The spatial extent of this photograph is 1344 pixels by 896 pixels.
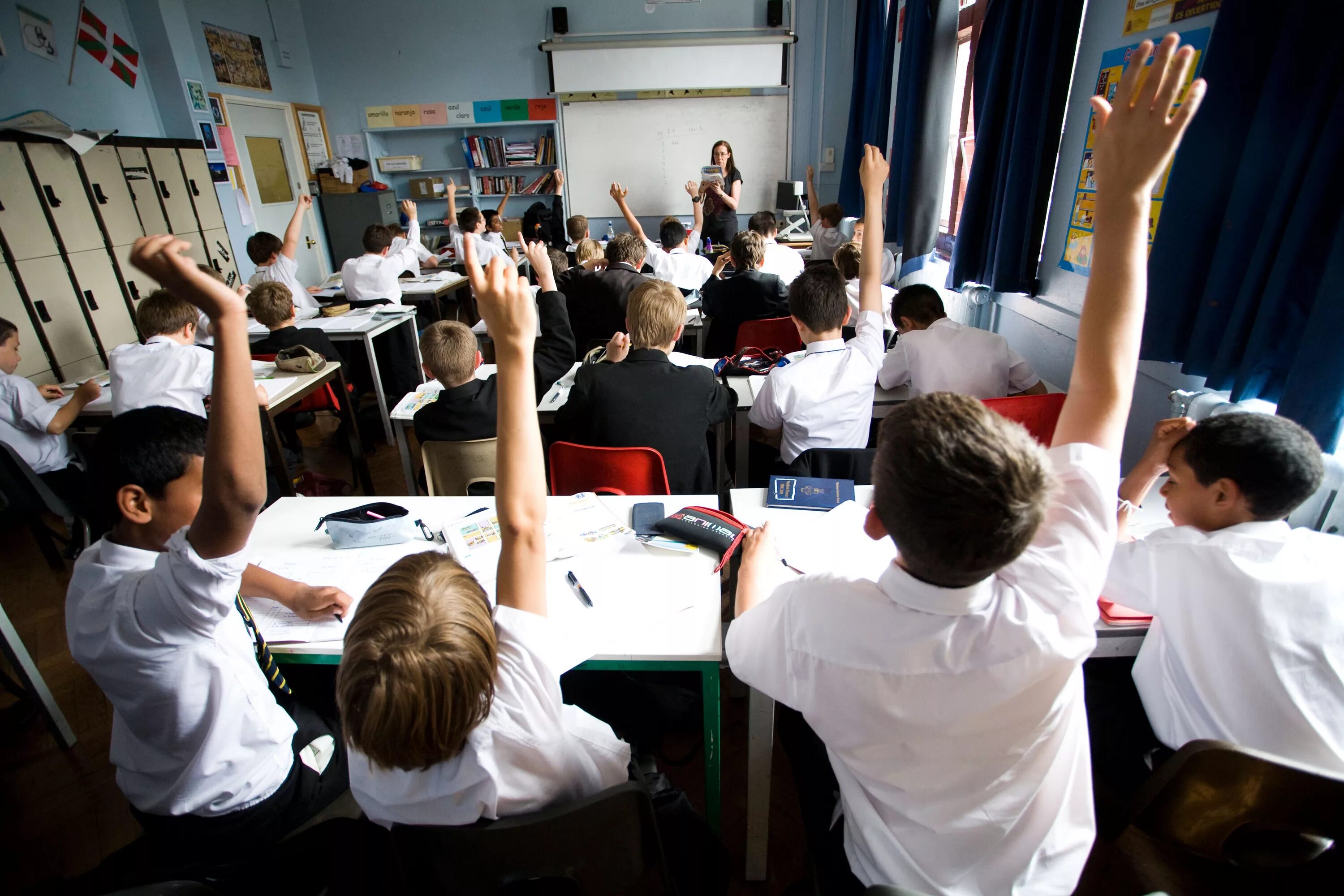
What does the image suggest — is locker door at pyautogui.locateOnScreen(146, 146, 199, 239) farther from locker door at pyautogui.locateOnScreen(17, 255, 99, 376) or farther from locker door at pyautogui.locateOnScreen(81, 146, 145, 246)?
locker door at pyautogui.locateOnScreen(17, 255, 99, 376)

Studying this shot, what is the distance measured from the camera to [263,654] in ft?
4.27

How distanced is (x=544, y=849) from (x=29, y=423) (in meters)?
3.14

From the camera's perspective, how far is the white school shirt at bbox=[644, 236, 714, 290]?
183 inches

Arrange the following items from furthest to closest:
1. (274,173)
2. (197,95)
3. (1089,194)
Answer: (274,173), (197,95), (1089,194)

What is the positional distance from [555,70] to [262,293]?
4550 mm

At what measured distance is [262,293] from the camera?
144 inches

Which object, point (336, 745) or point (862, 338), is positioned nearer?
point (336, 745)

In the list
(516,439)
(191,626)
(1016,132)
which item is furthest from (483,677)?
(1016,132)

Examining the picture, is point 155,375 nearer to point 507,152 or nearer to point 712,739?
point 712,739

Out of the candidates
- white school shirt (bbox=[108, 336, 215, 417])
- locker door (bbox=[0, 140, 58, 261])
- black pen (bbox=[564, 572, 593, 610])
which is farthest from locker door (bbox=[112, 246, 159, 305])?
black pen (bbox=[564, 572, 593, 610])

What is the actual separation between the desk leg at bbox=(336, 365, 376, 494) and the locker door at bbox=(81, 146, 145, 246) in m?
2.48

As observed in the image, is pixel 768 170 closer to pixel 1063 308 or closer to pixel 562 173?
pixel 562 173

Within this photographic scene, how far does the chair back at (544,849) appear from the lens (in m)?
0.86

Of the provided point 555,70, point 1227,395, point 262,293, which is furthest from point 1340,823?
point 555,70
